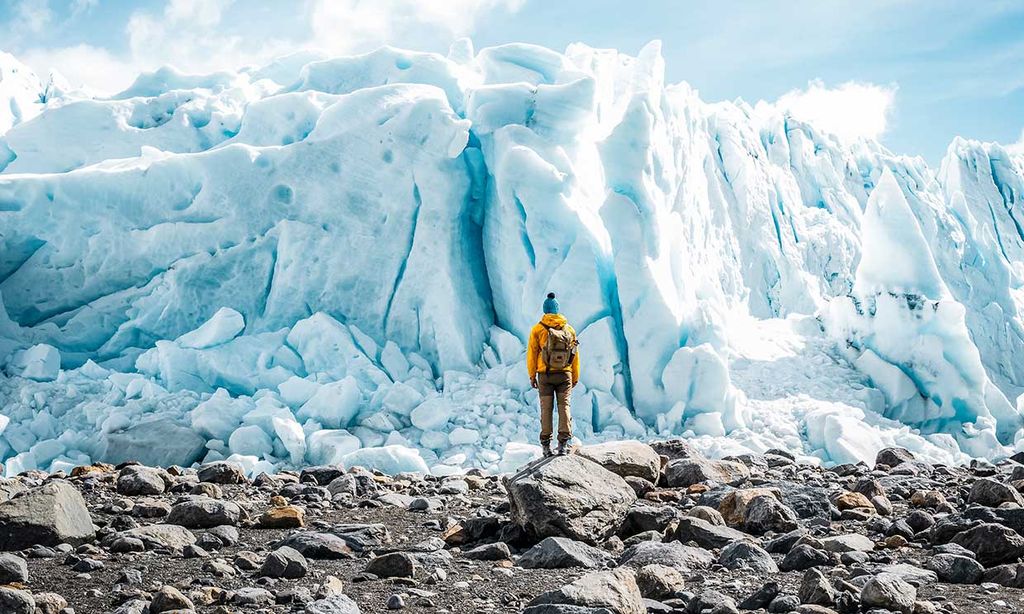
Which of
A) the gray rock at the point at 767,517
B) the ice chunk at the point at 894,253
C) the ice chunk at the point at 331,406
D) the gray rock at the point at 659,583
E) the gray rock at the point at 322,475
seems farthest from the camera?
the ice chunk at the point at 894,253

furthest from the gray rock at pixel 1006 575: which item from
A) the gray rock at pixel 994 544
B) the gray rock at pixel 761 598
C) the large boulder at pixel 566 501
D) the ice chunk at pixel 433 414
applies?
the ice chunk at pixel 433 414

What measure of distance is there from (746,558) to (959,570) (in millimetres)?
729

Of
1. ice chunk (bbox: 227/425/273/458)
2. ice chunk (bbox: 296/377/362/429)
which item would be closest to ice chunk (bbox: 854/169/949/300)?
ice chunk (bbox: 296/377/362/429)

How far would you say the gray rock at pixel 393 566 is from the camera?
3246 mm

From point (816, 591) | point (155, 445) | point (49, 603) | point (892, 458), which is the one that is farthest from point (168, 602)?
point (155, 445)

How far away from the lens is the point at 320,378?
426 inches

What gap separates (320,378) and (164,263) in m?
3.08

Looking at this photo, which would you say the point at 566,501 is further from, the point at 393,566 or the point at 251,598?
the point at 251,598

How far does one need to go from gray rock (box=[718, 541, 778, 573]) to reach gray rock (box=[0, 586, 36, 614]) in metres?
2.36

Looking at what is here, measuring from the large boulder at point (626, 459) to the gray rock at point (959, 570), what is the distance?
213 cm

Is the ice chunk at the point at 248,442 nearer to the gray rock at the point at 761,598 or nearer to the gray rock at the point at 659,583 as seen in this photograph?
the gray rock at the point at 659,583

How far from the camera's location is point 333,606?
105 inches

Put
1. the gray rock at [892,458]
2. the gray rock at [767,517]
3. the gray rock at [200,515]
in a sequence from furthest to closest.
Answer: the gray rock at [892,458] → the gray rock at [200,515] → the gray rock at [767,517]

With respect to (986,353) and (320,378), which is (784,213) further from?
(320,378)
